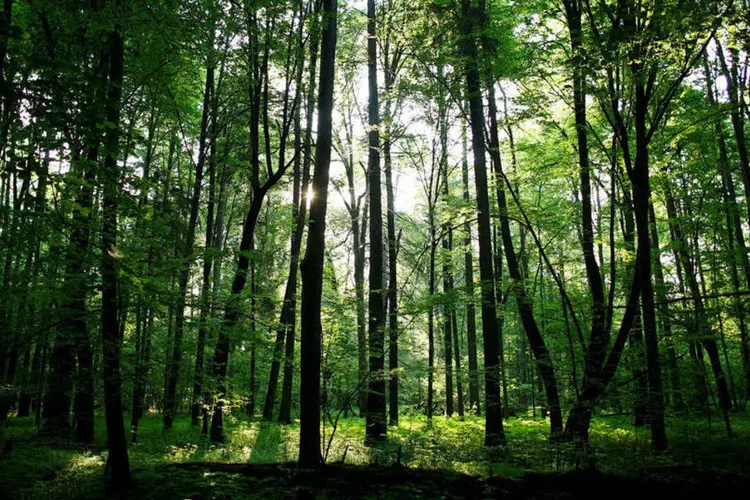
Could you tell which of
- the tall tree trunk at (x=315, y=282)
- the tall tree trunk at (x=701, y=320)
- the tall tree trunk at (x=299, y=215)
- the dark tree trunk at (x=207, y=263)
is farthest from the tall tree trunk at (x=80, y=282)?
the tall tree trunk at (x=701, y=320)

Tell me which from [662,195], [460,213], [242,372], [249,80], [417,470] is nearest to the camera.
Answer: [417,470]

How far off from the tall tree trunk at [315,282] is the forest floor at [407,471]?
1.87 ft

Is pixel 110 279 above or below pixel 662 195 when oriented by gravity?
below

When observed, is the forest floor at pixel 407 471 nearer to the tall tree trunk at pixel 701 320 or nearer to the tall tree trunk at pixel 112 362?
the tall tree trunk at pixel 112 362

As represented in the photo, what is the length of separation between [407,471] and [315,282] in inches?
124

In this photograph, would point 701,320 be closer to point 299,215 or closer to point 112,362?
point 299,215

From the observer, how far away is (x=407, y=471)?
641 cm

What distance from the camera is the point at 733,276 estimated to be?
481 inches

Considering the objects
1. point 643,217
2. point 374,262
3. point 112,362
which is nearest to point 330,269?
point 374,262

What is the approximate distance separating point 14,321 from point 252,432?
7823mm

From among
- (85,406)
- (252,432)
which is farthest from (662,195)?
(85,406)

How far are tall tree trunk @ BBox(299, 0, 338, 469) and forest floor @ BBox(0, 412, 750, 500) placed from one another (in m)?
0.57

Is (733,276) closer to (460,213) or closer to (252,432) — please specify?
(460,213)

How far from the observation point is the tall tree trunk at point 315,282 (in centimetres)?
623
